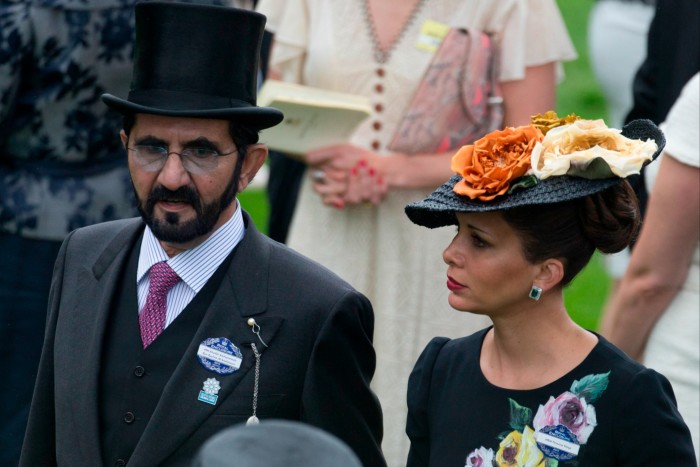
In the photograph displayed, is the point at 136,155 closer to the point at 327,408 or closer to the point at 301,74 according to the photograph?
the point at 327,408

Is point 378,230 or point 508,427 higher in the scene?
point 508,427

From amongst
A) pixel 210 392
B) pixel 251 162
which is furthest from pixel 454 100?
pixel 210 392

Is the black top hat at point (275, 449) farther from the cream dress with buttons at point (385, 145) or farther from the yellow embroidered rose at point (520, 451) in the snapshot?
the cream dress with buttons at point (385, 145)

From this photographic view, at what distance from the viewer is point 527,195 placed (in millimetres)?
3805

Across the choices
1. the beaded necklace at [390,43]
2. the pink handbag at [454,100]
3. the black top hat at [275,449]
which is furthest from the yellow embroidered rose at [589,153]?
the beaded necklace at [390,43]

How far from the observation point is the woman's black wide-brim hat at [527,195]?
376 cm

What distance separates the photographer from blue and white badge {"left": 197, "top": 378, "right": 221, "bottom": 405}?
3986mm

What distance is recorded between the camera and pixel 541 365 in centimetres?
389

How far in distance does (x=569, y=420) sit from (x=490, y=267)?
0.45 metres

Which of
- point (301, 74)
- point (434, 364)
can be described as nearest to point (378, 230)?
point (301, 74)

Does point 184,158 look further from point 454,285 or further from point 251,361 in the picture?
point 454,285

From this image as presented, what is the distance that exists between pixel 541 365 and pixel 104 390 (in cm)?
120

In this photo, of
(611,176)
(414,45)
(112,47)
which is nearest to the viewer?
(611,176)

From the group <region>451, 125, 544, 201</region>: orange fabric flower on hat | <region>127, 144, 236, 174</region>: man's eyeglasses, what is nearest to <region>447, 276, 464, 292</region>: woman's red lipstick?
<region>451, 125, 544, 201</region>: orange fabric flower on hat
